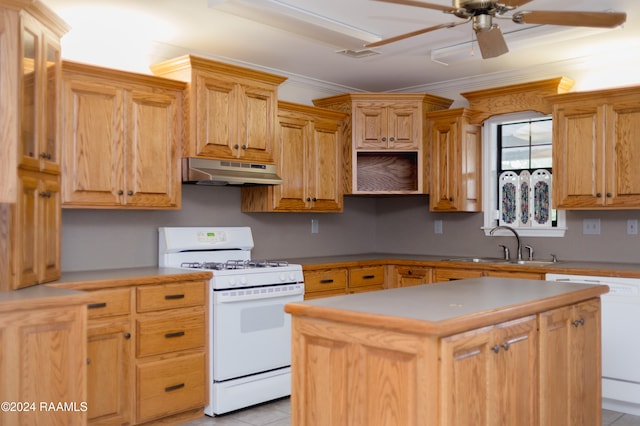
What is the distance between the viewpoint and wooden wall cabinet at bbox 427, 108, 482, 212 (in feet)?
17.6

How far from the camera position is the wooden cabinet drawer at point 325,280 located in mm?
4879

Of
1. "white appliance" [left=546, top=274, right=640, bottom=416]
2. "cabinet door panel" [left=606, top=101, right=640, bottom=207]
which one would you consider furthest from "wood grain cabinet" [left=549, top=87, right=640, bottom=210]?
"white appliance" [left=546, top=274, right=640, bottom=416]

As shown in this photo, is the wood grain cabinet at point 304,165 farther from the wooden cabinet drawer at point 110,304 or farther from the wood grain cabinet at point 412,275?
the wooden cabinet drawer at point 110,304

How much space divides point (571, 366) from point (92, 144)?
2981 millimetres

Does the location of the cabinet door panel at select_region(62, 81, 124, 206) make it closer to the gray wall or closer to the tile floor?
the gray wall

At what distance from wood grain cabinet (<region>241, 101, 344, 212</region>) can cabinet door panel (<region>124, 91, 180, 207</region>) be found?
891 mm

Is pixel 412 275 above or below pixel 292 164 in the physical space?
below

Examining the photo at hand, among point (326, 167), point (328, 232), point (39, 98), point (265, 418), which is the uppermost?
point (39, 98)

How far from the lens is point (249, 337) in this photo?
13.6 feet

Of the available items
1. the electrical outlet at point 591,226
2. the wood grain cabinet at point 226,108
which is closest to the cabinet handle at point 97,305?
the wood grain cabinet at point 226,108

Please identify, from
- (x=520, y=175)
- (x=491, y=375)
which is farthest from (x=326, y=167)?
(x=491, y=375)

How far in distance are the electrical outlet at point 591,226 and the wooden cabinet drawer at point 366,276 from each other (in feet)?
5.59

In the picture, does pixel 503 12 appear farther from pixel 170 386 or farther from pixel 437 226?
pixel 437 226

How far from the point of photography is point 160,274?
3.84m
